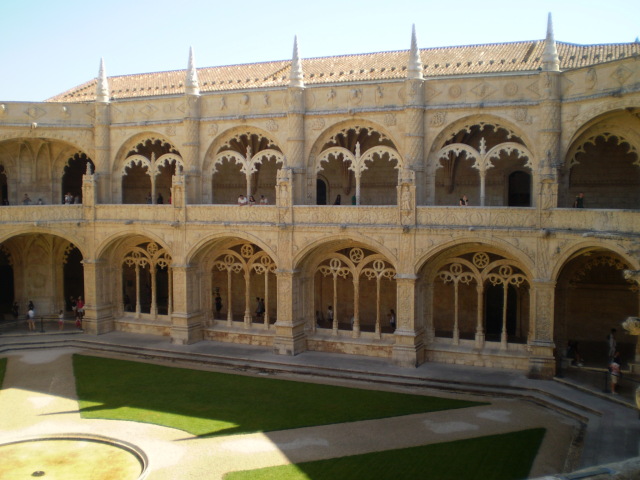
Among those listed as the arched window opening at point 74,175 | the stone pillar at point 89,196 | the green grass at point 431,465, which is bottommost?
the green grass at point 431,465

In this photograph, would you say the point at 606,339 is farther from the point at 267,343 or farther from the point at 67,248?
the point at 67,248

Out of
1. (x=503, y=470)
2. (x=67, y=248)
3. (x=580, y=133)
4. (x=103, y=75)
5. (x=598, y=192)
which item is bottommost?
(x=503, y=470)

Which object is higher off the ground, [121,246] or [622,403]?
[121,246]

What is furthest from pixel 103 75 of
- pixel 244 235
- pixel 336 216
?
pixel 336 216

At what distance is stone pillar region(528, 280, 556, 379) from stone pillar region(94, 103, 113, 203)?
1968 cm

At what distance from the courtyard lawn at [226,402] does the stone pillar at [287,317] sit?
110 inches

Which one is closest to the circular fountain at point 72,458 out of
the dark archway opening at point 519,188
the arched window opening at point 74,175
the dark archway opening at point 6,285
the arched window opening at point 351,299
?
the arched window opening at point 351,299

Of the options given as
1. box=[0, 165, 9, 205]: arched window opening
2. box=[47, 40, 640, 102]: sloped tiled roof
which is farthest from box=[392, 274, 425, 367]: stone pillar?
box=[0, 165, 9, 205]: arched window opening

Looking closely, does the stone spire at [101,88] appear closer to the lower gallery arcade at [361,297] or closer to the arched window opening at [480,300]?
the lower gallery arcade at [361,297]

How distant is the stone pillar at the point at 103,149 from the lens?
2923 centimetres

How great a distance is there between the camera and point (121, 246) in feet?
98.9

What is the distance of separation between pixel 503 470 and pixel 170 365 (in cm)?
1435

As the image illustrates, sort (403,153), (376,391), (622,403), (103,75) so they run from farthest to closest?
(103,75) → (403,153) → (376,391) → (622,403)

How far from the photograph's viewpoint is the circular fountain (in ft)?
51.1
